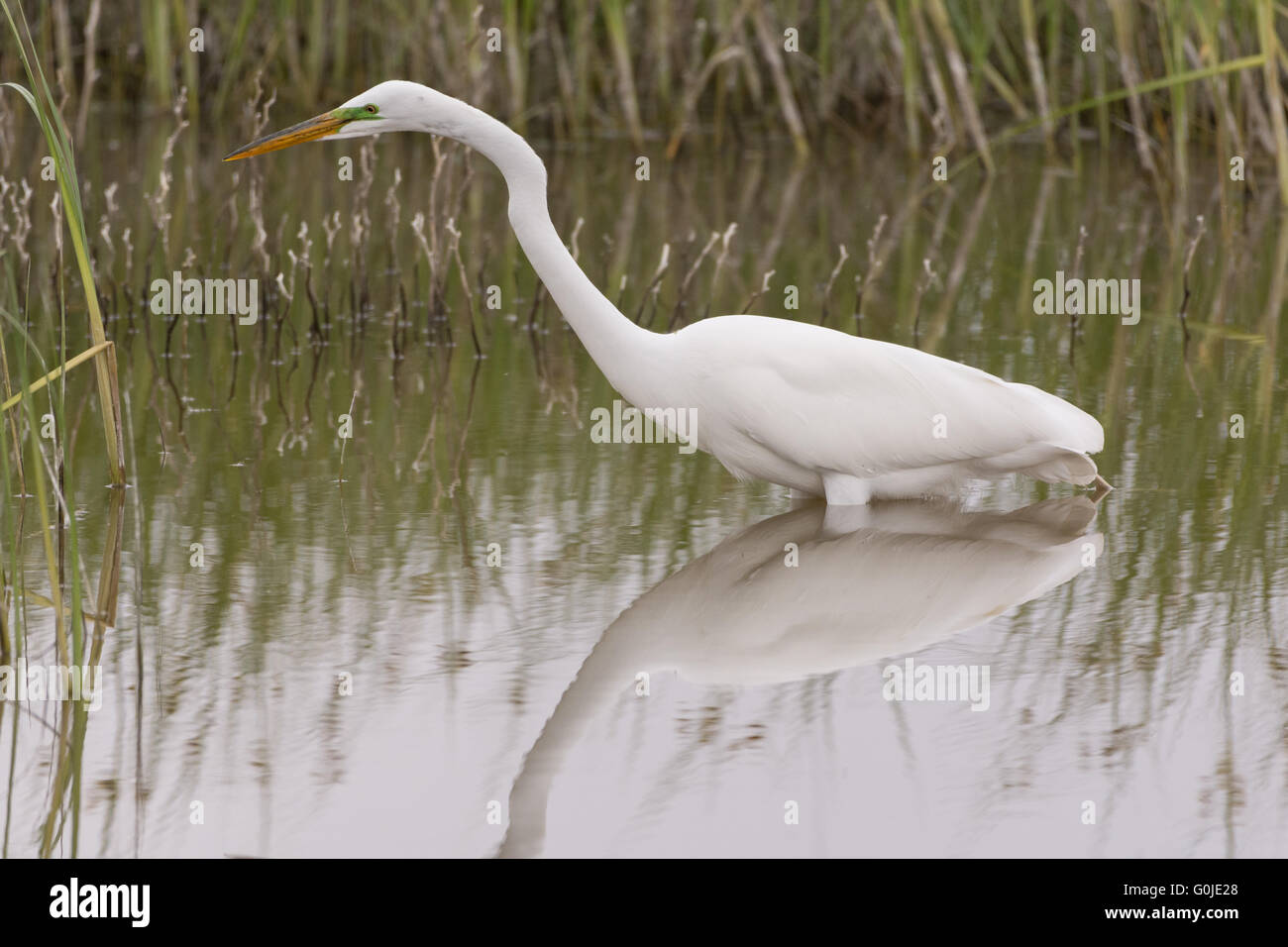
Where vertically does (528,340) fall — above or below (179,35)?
below

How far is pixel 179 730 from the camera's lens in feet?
12.4

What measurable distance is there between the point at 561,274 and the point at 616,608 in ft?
3.73

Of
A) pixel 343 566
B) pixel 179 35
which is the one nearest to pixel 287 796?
pixel 343 566

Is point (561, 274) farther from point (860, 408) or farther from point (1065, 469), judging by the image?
point (1065, 469)

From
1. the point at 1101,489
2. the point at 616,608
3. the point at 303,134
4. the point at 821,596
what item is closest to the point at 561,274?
the point at 303,134

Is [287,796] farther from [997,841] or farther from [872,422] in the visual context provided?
[872,422]

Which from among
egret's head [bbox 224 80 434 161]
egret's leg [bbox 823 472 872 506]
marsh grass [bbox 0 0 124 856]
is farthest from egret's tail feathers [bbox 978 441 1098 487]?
marsh grass [bbox 0 0 124 856]

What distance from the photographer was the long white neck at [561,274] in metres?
5.15

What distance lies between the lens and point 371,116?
16.4ft

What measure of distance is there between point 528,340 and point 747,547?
285 cm

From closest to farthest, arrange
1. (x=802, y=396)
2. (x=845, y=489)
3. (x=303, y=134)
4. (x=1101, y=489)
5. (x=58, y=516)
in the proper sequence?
(x=303, y=134)
(x=58, y=516)
(x=802, y=396)
(x=845, y=489)
(x=1101, y=489)

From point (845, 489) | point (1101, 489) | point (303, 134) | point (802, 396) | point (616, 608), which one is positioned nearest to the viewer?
point (616, 608)

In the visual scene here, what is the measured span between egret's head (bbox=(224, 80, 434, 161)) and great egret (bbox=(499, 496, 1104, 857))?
Answer: 1.44 m

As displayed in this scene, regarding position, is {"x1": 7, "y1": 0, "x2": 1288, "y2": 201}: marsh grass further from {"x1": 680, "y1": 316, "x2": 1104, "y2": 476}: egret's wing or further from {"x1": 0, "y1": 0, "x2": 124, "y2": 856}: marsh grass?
{"x1": 0, "y1": 0, "x2": 124, "y2": 856}: marsh grass
